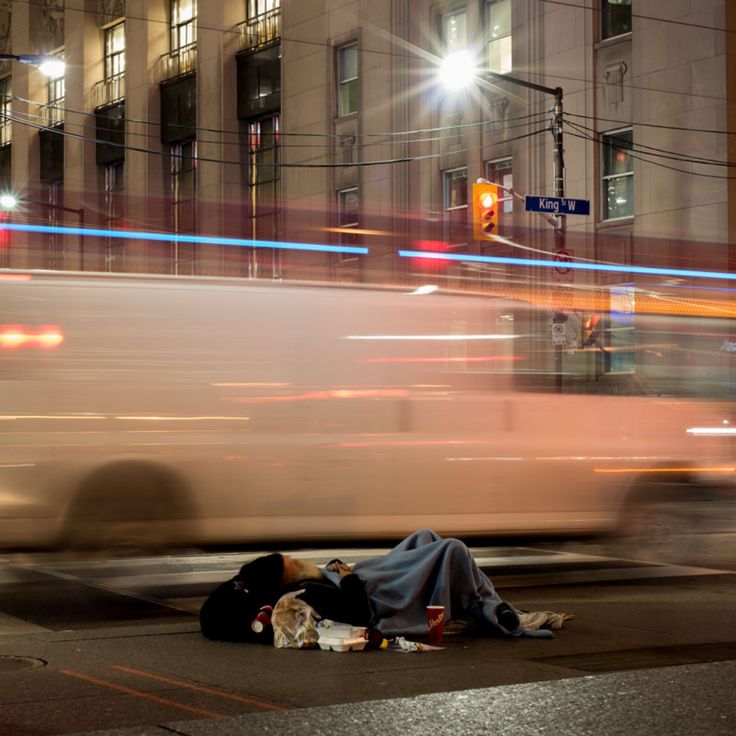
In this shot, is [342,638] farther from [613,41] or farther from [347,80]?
[347,80]

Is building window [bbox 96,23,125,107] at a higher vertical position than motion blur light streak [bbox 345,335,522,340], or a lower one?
higher

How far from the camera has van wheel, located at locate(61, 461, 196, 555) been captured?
984 centimetres

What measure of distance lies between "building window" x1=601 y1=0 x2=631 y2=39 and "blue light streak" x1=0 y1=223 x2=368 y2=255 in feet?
53.9

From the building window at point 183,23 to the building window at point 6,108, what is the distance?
9369 mm

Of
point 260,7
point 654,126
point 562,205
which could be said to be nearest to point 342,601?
point 562,205

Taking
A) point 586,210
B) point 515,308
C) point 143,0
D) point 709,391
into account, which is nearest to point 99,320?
point 515,308

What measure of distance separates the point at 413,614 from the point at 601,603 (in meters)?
2.19

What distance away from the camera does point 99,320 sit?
997 centimetres

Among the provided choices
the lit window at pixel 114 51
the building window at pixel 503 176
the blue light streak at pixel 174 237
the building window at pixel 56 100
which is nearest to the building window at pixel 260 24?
the lit window at pixel 114 51

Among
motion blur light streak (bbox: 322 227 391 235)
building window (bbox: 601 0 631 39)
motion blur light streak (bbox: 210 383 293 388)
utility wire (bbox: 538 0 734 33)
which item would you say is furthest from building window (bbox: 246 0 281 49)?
motion blur light streak (bbox: 210 383 293 388)

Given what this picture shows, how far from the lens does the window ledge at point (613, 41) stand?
87.6ft

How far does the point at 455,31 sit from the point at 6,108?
2038 centimetres

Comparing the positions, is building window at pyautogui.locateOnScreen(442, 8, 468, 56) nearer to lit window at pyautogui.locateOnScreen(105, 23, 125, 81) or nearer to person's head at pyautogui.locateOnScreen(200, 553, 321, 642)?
lit window at pyautogui.locateOnScreen(105, 23, 125, 81)

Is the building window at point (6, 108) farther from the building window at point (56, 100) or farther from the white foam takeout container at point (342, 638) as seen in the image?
the white foam takeout container at point (342, 638)
